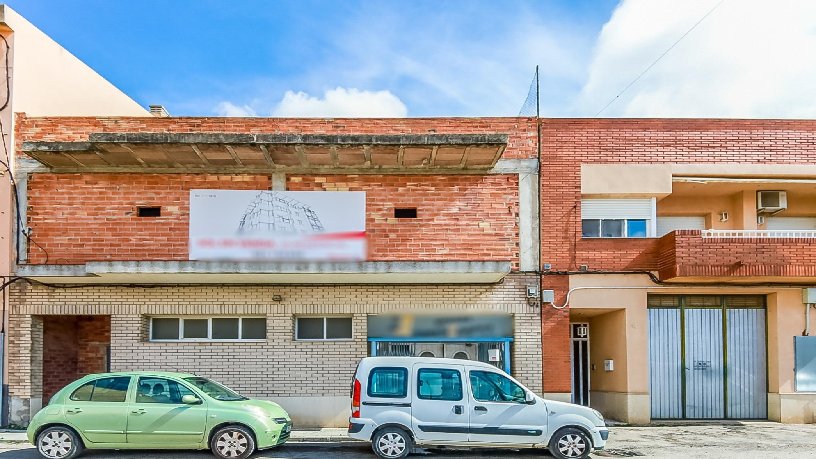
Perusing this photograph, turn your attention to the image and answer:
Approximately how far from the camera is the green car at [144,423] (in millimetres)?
11078

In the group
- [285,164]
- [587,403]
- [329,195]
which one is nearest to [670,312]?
[587,403]

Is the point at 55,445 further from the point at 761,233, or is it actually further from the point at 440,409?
the point at 761,233

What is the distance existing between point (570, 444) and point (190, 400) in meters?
6.06

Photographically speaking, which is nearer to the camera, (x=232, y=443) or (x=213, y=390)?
(x=232, y=443)

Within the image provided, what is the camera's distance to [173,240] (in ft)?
48.8

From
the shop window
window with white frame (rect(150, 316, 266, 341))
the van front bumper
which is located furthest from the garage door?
window with white frame (rect(150, 316, 266, 341))

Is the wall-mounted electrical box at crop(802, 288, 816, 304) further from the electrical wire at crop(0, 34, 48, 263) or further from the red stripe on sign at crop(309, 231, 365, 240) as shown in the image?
the electrical wire at crop(0, 34, 48, 263)

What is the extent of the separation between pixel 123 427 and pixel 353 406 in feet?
11.7

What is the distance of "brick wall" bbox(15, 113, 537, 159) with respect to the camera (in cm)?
1512

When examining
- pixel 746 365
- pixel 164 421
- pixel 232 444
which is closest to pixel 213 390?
pixel 164 421

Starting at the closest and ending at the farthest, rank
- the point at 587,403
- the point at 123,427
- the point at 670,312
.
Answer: the point at 123,427 → the point at 670,312 → the point at 587,403

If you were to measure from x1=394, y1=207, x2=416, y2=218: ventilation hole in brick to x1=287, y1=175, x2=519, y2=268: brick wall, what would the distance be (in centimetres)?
10

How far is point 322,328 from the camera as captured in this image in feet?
49.7

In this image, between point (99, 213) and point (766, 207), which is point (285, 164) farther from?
point (766, 207)
